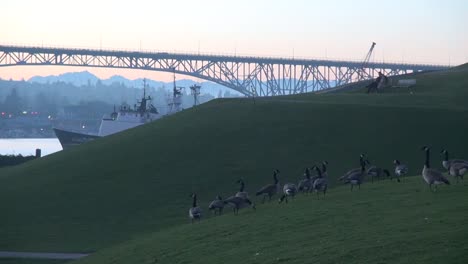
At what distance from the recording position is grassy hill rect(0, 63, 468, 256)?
31.2 m

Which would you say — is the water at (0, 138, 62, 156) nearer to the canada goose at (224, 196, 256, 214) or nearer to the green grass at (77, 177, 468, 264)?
the canada goose at (224, 196, 256, 214)

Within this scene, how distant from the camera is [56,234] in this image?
29766 millimetres

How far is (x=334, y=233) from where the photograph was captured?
18.7 metres

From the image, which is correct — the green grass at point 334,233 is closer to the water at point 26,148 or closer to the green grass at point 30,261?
the green grass at point 30,261

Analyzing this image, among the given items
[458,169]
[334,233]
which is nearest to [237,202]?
[458,169]

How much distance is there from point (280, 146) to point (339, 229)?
19.5m

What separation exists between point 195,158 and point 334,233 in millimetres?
19876

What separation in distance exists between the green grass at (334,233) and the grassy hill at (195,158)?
2102mm

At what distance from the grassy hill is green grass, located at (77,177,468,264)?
210 cm

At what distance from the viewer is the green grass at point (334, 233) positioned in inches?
639

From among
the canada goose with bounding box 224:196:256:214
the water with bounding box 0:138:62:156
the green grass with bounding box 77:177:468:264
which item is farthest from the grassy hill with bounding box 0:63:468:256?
the water with bounding box 0:138:62:156

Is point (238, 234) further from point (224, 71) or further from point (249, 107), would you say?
point (224, 71)

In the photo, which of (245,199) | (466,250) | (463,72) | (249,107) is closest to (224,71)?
(463,72)

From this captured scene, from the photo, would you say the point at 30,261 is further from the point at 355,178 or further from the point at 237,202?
the point at 355,178
